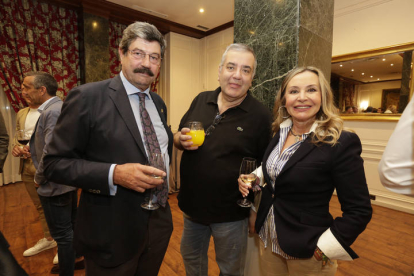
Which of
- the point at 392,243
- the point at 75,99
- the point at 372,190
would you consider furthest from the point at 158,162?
the point at 372,190

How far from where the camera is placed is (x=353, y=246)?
2.69 meters

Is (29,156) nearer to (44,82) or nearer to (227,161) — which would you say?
(44,82)

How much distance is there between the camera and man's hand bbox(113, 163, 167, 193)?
1020 millimetres

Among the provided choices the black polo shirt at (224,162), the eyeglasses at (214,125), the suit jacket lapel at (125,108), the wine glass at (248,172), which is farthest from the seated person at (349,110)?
the suit jacket lapel at (125,108)

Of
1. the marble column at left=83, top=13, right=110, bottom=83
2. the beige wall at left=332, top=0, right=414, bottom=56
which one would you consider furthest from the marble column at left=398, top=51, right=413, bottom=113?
the marble column at left=83, top=13, right=110, bottom=83

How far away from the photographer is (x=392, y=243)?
2.76 m

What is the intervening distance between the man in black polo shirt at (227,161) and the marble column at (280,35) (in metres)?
0.36

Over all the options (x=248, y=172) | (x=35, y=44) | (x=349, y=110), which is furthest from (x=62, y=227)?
(x=349, y=110)

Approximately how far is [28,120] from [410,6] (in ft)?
17.8

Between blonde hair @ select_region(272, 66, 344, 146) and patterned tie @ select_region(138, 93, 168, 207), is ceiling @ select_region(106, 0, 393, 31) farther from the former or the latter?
patterned tie @ select_region(138, 93, 168, 207)

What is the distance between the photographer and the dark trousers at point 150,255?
3.79 ft

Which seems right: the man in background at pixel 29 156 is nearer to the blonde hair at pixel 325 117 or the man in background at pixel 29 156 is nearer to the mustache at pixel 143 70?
the mustache at pixel 143 70

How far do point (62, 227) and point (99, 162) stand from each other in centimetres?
115

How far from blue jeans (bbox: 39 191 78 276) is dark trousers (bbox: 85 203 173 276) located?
82cm
